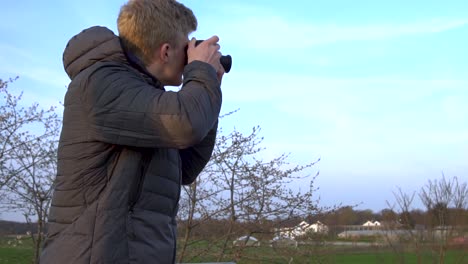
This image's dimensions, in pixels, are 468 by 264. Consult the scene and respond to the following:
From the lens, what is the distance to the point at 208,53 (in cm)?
202

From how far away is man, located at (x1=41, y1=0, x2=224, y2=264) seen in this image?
5.84 ft

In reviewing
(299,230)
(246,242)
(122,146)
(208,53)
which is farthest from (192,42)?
(299,230)

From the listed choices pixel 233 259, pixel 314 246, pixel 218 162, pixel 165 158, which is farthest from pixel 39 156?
pixel 165 158

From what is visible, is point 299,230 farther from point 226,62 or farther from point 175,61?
point 175,61

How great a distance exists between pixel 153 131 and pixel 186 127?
94 mm

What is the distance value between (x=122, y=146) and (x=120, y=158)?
0.11 ft

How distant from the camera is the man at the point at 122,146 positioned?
70.1 inches

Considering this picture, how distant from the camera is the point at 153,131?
5.92 ft

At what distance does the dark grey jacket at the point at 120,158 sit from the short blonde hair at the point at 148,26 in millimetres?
99

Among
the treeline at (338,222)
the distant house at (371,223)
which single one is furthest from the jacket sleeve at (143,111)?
the distant house at (371,223)

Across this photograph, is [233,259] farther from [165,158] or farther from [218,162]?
[165,158]

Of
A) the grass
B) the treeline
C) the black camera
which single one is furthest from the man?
the grass

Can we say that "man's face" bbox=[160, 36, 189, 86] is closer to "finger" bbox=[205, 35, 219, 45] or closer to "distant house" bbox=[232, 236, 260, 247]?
"finger" bbox=[205, 35, 219, 45]

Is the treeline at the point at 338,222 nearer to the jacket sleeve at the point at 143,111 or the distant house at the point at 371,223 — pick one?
the distant house at the point at 371,223
